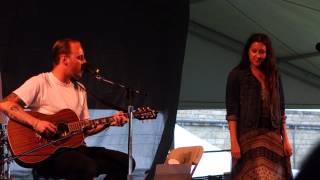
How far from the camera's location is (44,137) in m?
3.43

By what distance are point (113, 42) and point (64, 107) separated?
1953 millimetres

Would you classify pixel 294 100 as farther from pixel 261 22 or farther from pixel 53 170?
pixel 53 170

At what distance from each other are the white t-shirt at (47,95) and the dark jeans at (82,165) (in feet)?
1.05

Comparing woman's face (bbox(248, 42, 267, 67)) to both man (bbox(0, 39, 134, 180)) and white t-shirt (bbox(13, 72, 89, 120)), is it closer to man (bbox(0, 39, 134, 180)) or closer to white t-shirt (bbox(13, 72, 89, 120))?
man (bbox(0, 39, 134, 180))

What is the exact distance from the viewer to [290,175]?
325cm

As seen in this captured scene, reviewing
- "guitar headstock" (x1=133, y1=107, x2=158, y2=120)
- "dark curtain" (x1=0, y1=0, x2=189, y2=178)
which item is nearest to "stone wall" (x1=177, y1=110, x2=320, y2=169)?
"dark curtain" (x1=0, y1=0, x2=189, y2=178)

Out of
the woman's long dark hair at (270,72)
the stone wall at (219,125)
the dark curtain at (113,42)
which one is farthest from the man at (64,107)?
the stone wall at (219,125)

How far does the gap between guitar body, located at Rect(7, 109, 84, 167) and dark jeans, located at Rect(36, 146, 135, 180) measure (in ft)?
0.16

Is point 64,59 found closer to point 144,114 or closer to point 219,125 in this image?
point 144,114

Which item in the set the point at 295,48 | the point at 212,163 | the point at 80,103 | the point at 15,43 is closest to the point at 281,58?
the point at 295,48

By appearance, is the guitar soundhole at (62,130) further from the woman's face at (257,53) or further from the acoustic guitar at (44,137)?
the woman's face at (257,53)

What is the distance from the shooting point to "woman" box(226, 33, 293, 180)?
3.19m

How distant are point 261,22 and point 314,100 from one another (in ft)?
5.07

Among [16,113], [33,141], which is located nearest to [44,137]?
[33,141]
